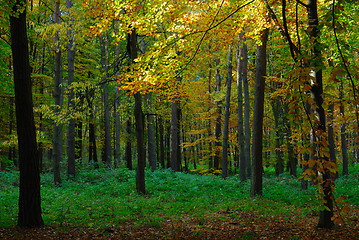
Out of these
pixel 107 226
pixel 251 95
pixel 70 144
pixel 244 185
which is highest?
pixel 251 95

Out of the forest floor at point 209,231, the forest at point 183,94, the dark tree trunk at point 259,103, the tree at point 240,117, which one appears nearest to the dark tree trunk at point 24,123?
the forest at point 183,94

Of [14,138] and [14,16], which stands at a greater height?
[14,16]

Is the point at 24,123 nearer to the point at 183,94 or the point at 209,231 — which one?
the point at 209,231

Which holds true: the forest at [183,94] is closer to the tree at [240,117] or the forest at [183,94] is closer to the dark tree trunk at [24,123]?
the dark tree trunk at [24,123]

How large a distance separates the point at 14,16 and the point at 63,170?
11755mm

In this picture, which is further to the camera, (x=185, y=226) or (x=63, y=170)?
(x=63, y=170)

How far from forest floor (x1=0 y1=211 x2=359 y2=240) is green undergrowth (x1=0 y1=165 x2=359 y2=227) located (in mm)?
330

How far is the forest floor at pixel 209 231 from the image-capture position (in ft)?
17.2

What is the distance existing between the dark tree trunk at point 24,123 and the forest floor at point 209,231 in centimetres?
43

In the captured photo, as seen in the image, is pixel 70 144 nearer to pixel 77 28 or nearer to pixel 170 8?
pixel 77 28

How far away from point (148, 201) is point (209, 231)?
383cm

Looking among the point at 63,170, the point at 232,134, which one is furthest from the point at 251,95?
the point at 63,170

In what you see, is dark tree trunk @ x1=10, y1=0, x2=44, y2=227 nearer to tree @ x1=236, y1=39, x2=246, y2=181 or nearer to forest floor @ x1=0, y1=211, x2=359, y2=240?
forest floor @ x1=0, y1=211, x2=359, y2=240

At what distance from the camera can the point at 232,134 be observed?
2312 cm
